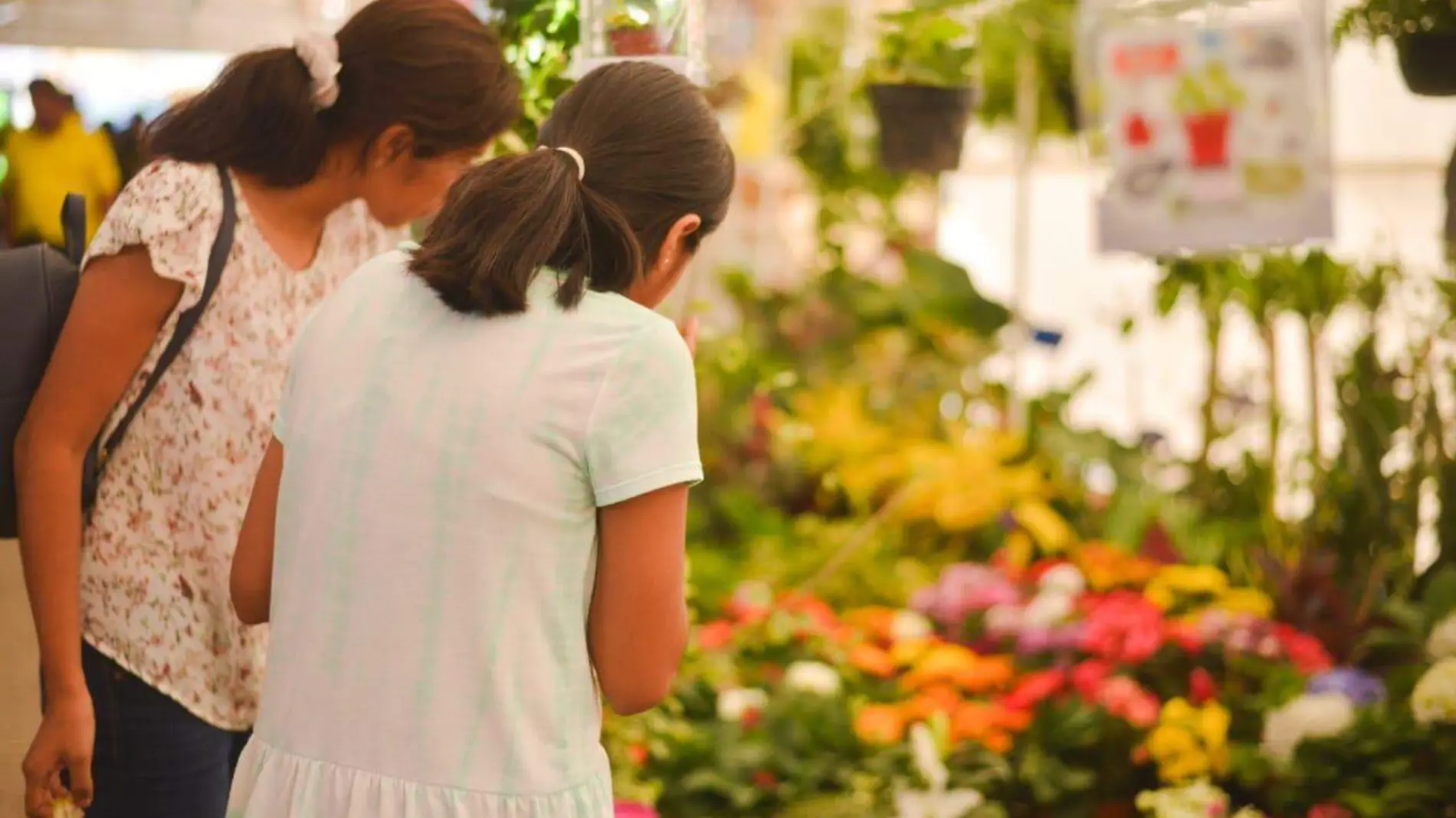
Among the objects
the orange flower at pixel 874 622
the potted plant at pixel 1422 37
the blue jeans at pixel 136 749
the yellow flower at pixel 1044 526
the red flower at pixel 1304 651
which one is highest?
the potted plant at pixel 1422 37

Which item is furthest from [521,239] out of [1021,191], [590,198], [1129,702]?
[1021,191]

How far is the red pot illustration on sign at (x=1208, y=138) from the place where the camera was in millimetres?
2615

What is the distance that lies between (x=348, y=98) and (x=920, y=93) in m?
1.69

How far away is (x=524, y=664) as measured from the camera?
3.56 ft

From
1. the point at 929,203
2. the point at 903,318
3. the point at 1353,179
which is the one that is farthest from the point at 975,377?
the point at 1353,179

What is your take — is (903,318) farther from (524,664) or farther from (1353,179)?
(524,664)

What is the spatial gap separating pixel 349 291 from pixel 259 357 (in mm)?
366

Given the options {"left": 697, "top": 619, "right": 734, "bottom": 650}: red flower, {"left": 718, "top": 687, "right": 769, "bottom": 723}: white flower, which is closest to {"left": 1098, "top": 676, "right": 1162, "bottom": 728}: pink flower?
{"left": 718, "top": 687, "right": 769, "bottom": 723}: white flower

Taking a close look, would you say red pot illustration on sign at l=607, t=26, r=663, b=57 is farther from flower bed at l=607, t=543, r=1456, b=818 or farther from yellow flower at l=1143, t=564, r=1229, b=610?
yellow flower at l=1143, t=564, r=1229, b=610

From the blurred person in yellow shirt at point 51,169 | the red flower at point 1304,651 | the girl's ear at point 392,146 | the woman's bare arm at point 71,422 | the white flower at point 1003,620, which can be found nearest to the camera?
the woman's bare arm at point 71,422

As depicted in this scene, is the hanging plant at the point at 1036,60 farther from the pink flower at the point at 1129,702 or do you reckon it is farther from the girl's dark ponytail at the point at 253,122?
the girl's dark ponytail at the point at 253,122

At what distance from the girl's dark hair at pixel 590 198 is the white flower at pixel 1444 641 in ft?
6.47

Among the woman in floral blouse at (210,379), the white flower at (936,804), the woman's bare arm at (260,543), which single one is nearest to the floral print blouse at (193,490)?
the woman in floral blouse at (210,379)

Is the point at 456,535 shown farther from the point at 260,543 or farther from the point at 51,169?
the point at 51,169
